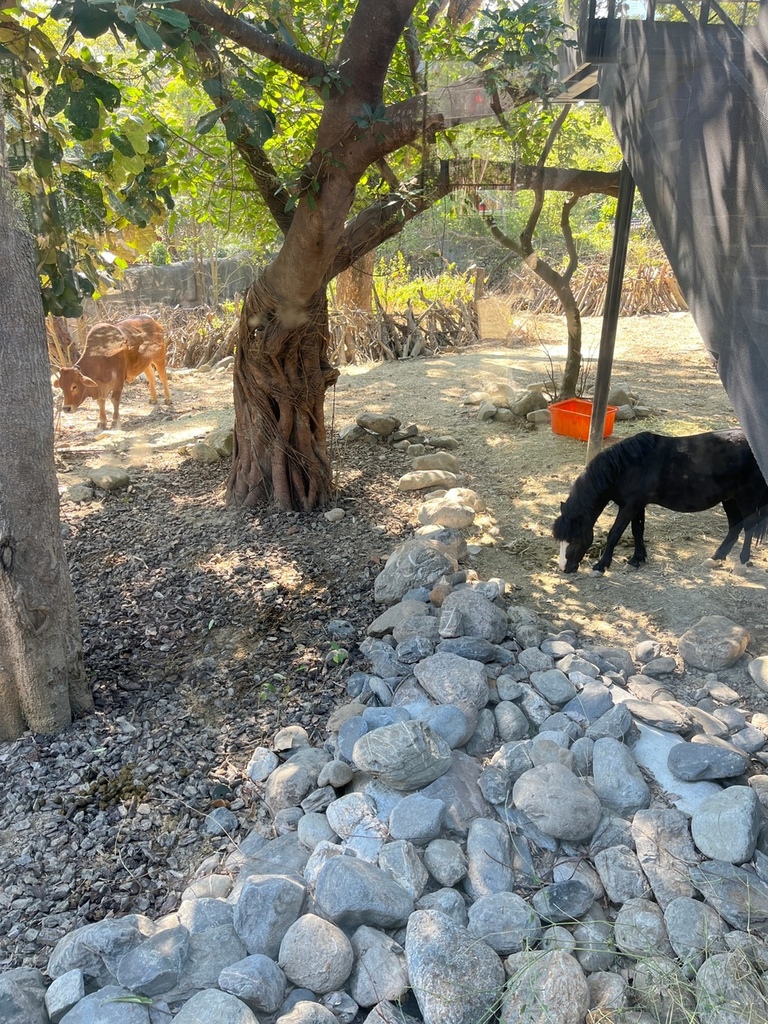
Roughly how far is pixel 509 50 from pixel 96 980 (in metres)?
4.50

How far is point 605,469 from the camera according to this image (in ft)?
16.2

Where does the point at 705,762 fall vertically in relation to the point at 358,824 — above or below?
above

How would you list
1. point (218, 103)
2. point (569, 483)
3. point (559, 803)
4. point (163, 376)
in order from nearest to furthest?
point (559, 803)
point (218, 103)
point (569, 483)
point (163, 376)

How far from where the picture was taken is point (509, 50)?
152 inches

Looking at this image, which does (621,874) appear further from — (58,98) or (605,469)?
(58,98)

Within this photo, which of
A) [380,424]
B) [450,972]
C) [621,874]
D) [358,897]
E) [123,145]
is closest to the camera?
[450,972]

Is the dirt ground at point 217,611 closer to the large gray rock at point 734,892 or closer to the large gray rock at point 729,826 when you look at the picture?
the large gray rock at point 729,826

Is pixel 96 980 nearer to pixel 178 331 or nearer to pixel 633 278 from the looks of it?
pixel 178 331

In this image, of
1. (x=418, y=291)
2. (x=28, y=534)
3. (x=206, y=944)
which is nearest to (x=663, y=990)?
(x=206, y=944)

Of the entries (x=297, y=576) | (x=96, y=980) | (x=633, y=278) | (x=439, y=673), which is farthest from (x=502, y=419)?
(x=633, y=278)

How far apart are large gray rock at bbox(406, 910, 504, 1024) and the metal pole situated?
15.9 ft

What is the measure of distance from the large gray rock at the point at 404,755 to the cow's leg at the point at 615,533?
2.57 metres

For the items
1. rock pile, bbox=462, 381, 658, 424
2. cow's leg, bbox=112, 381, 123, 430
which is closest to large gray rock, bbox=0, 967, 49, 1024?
rock pile, bbox=462, 381, 658, 424

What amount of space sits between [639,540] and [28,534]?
3892 mm
